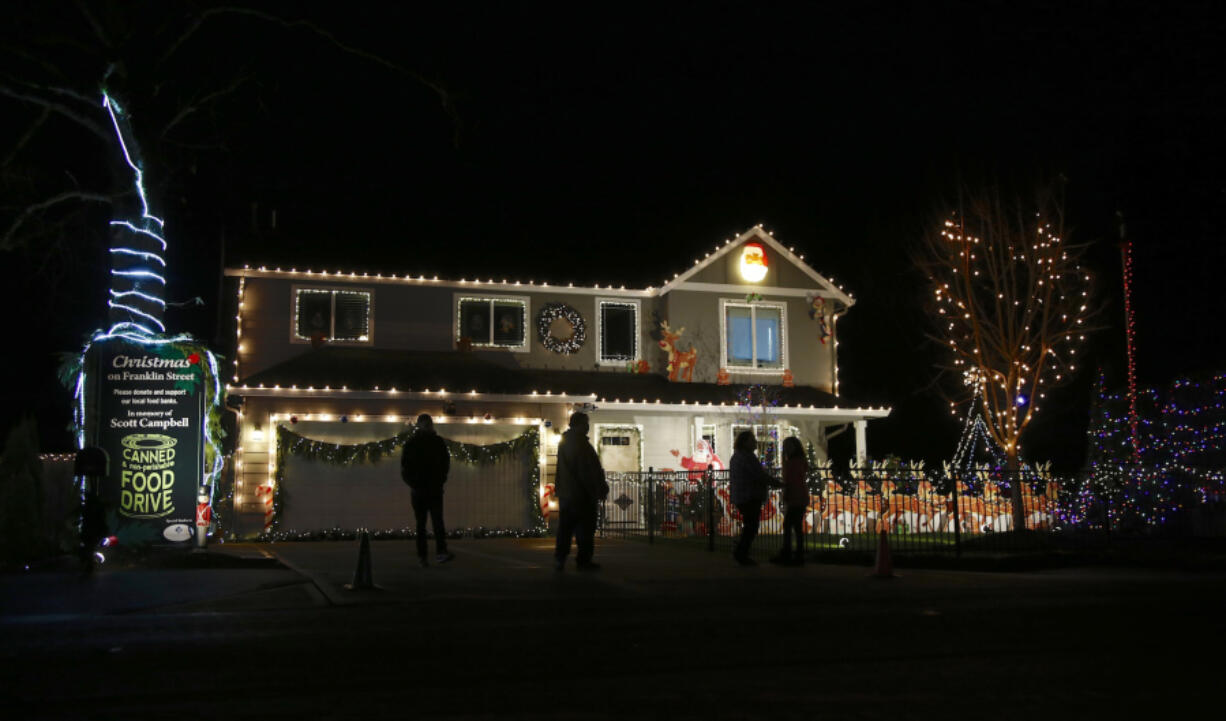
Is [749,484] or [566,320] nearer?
[749,484]

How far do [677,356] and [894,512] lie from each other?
6.20m

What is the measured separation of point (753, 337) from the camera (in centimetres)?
2461

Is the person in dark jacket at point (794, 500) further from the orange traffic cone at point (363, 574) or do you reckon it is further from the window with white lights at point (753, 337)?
the window with white lights at point (753, 337)

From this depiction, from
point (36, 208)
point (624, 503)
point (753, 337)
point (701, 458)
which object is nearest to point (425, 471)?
point (624, 503)

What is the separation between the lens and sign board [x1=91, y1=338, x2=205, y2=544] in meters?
14.2

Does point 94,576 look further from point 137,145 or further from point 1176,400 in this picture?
point 1176,400

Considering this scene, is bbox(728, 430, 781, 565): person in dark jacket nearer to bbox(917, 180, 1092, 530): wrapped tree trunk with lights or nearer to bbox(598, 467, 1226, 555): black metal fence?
bbox(598, 467, 1226, 555): black metal fence

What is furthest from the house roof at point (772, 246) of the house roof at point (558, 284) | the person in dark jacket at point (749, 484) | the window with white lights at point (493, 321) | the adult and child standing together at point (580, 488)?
the person in dark jacket at point (749, 484)

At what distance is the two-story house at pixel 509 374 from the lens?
67.6 ft

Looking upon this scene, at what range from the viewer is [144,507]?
46.7 feet

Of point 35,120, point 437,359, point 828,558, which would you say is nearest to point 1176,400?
point 828,558

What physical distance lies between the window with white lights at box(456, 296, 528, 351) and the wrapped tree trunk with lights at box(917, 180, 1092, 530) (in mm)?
8904

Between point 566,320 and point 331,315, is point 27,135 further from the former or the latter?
point 566,320

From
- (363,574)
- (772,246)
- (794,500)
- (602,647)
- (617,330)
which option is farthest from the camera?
(772,246)
